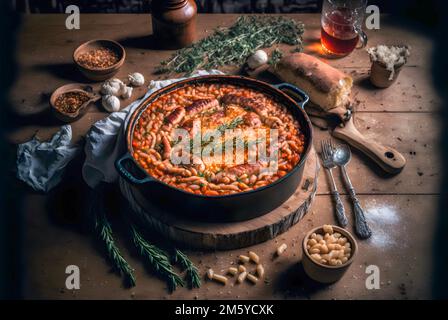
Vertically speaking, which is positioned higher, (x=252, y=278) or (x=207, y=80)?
(x=207, y=80)

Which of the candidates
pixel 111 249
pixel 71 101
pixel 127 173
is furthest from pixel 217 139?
pixel 71 101

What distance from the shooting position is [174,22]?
213 inches

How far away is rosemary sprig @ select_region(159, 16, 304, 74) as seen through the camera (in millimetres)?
5465

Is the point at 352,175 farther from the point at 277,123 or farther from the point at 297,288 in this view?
the point at 297,288

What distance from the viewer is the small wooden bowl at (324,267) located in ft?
11.9

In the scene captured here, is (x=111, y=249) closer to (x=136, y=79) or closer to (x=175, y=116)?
(x=175, y=116)

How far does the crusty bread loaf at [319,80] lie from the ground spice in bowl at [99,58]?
163 cm

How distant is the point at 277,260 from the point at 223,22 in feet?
9.99

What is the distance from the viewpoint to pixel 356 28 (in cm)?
537

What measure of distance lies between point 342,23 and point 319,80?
34.0 inches

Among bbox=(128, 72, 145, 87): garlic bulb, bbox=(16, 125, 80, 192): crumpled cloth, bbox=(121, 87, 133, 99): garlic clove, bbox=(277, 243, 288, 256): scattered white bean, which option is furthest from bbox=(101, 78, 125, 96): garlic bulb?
bbox=(277, 243, 288, 256): scattered white bean

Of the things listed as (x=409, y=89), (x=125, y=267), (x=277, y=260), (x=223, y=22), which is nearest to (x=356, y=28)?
(x=409, y=89)

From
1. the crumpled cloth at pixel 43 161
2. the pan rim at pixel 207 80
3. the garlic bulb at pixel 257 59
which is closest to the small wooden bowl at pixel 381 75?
the garlic bulb at pixel 257 59

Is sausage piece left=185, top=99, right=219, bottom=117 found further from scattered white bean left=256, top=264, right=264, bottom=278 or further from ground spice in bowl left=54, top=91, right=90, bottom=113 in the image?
scattered white bean left=256, top=264, right=264, bottom=278
